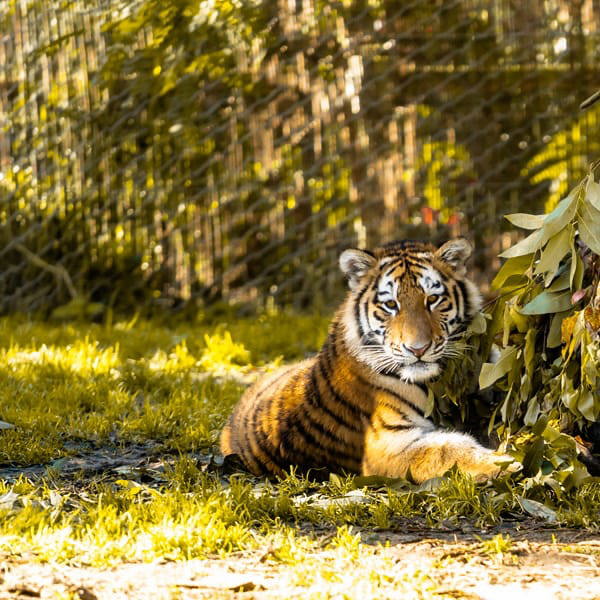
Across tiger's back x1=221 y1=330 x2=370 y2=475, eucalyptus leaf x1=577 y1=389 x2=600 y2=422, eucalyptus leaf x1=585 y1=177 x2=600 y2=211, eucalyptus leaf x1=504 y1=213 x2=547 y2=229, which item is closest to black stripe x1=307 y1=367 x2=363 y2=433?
tiger's back x1=221 y1=330 x2=370 y2=475

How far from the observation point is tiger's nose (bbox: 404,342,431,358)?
3711 millimetres

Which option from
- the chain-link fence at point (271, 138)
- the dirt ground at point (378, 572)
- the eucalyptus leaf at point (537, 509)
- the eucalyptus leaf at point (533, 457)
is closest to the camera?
the dirt ground at point (378, 572)

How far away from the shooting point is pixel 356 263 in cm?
404

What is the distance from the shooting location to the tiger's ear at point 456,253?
3.95 meters

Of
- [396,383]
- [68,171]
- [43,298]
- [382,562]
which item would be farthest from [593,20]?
[382,562]

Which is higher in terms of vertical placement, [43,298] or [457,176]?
[457,176]

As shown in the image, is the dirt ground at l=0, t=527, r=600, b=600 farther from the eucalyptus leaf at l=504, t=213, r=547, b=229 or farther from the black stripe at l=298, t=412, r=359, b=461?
the eucalyptus leaf at l=504, t=213, r=547, b=229

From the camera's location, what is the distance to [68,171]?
296 inches

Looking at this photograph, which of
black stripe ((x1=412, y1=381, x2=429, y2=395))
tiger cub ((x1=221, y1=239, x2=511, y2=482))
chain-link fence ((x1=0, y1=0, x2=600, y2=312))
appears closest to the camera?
tiger cub ((x1=221, y1=239, x2=511, y2=482))

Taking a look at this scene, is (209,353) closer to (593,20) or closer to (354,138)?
(354,138)

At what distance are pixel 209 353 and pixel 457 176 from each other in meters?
2.86

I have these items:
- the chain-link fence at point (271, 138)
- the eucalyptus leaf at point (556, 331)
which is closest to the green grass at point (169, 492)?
the eucalyptus leaf at point (556, 331)

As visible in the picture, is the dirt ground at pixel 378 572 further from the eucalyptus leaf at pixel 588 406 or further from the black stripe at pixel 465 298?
the black stripe at pixel 465 298

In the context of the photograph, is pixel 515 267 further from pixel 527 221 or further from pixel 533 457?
pixel 533 457
